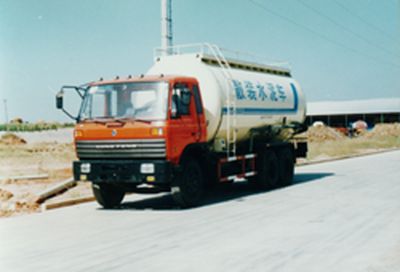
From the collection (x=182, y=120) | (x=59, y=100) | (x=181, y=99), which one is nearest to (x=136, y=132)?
(x=182, y=120)

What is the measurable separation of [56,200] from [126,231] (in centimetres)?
497

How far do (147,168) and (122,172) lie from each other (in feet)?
1.94

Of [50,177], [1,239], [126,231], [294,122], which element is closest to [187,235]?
[126,231]

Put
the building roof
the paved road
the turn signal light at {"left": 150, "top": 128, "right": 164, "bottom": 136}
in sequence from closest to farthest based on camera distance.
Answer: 1. the paved road
2. the turn signal light at {"left": 150, "top": 128, "right": 164, "bottom": 136}
3. the building roof

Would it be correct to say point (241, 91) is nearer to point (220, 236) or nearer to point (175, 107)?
point (175, 107)

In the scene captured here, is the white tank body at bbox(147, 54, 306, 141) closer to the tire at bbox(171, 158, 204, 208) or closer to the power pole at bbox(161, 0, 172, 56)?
the tire at bbox(171, 158, 204, 208)

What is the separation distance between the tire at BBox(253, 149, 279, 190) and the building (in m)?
82.8

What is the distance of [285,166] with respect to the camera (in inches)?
721

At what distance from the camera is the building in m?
96.3

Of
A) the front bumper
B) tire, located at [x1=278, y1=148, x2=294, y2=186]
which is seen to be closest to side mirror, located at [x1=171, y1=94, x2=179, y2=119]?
the front bumper

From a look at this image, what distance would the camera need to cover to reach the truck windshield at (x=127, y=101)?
12.4 metres

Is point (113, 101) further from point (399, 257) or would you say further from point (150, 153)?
point (399, 257)

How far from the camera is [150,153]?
12.3 m

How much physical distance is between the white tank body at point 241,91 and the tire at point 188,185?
46.3 inches
